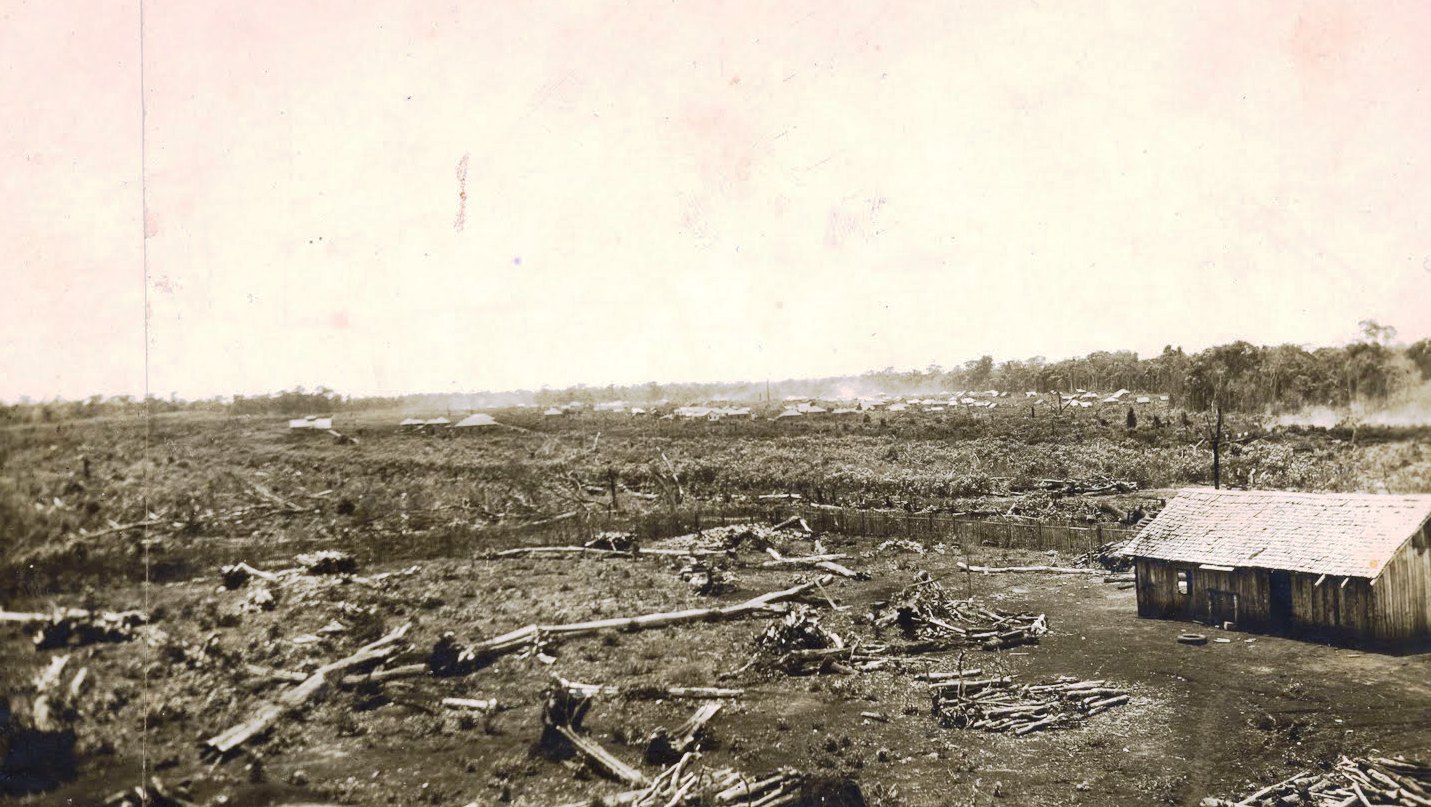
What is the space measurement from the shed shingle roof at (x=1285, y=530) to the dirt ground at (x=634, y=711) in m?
1.02

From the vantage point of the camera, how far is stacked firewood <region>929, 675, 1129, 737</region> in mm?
7883

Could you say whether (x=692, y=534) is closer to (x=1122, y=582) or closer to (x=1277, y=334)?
(x=1122, y=582)

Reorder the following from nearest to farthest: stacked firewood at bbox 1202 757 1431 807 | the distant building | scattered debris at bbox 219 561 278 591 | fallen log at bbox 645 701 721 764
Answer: stacked firewood at bbox 1202 757 1431 807 < fallen log at bbox 645 701 721 764 < scattered debris at bbox 219 561 278 591 < the distant building

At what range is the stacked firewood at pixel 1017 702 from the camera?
310 inches

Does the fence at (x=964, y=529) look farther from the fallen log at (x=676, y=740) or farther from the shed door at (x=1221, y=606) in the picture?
the fallen log at (x=676, y=740)

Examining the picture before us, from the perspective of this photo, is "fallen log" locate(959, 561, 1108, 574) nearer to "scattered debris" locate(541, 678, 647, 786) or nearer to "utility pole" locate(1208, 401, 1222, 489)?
"utility pole" locate(1208, 401, 1222, 489)

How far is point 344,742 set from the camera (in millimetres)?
7562

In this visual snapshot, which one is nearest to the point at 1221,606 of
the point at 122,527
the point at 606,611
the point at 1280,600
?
the point at 1280,600

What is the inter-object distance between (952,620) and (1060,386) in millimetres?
3617

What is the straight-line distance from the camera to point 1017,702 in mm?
8188

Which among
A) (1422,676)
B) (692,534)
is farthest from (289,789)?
(1422,676)

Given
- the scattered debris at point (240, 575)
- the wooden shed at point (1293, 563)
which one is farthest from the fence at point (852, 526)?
the scattered debris at point (240, 575)

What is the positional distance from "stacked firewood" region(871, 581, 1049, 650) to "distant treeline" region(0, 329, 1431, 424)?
301cm

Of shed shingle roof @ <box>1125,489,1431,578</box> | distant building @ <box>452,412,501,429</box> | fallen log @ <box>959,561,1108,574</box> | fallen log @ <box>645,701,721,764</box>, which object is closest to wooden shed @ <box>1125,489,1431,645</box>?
shed shingle roof @ <box>1125,489,1431,578</box>
